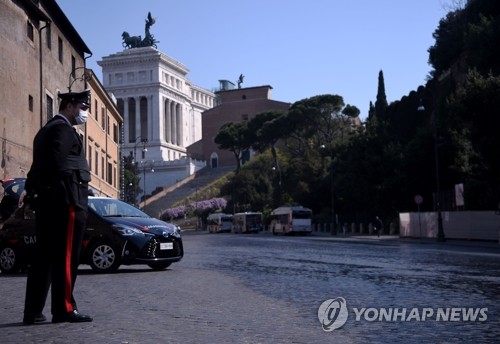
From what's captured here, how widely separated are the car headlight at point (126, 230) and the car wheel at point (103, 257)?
14.1 inches

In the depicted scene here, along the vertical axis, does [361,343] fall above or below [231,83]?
below

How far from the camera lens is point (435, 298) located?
8.82 meters

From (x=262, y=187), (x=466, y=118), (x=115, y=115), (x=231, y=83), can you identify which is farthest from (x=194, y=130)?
(x=466, y=118)

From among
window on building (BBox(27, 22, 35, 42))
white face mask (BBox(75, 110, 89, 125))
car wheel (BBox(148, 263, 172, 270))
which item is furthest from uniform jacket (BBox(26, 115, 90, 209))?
window on building (BBox(27, 22, 35, 42))

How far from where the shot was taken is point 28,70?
31.9 meters

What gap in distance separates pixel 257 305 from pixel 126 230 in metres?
6.19

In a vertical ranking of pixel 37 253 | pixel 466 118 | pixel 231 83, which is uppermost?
pixel 231 83

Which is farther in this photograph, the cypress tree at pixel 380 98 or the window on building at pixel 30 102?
the cypress tree at pixel 380 98

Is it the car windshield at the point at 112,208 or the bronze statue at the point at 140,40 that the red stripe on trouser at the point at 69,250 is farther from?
the bronze statue at the point at 140,40

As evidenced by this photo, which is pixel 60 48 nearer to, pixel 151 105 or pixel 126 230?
pixel 126 230

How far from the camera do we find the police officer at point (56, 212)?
6.56 meters

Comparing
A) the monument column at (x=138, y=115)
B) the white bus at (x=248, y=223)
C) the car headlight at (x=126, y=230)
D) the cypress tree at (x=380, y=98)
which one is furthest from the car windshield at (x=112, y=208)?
the monument column at (x=138, y=115)

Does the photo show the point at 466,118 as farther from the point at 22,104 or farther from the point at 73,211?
the point at 73,211

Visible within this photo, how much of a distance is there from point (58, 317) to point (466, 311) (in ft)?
13.3
